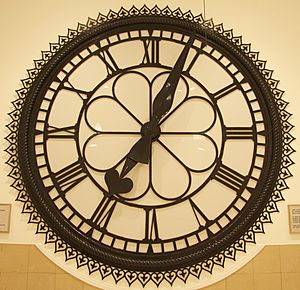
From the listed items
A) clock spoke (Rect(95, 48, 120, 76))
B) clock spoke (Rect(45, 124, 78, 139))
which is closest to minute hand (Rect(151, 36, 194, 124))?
clock spoke (Rect(95, 48, 120, 76))

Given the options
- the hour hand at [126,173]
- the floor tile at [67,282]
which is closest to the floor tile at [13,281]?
the floor tile at [67,282]

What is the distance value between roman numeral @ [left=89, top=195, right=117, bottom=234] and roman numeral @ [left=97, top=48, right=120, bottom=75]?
21.3 inches

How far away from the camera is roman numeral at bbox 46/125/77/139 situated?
5.77ft

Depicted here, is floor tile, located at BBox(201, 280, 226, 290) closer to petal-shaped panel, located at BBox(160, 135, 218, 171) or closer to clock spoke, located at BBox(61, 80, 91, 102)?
petal-shaped panel, located at BBox(160, 135, 218, 171)

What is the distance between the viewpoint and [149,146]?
5.63ft

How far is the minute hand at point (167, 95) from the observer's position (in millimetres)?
1736

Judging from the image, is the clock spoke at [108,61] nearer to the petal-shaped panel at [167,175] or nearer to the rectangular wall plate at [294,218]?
the petal-shaped panel at [167,175]

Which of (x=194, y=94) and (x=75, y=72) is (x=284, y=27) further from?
(x=75, y=72)

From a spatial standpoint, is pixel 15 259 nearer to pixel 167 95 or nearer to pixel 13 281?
pixel 13 281

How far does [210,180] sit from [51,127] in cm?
70

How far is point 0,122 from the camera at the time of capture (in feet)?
5.88

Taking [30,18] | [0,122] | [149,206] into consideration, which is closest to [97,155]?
[149,206]

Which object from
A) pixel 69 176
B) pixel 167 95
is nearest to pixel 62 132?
pixel 69 176

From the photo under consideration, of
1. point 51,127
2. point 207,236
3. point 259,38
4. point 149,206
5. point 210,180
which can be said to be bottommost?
point 207,236
